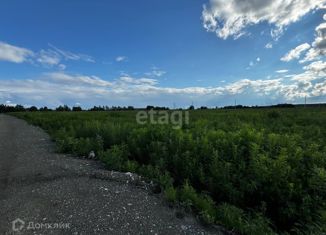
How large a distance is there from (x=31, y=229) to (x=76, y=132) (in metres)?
9.35

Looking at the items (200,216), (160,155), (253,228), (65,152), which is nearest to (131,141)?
(160,155)

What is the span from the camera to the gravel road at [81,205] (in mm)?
4047

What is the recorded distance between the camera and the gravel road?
405 centimetres

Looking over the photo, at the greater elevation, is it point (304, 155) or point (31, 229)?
point (304, 155)

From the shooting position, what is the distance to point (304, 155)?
7008mm

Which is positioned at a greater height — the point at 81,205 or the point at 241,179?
the point at 241,179

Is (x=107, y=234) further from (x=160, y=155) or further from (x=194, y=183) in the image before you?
(x=160, y=155)

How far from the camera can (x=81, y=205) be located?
4.71 meters

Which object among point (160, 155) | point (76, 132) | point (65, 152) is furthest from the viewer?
point (76, 132)

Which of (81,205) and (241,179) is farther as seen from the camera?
(241,179)

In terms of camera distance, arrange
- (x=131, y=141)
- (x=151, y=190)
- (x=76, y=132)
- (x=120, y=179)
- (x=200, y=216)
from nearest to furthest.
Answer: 1. (x=200, y=216)
2. (x=151, y=190)
3. (x=120, y=179)
4. (x=131, y=141)
5. (x=76, y=132)

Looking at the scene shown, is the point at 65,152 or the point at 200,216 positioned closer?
the point at 200,216

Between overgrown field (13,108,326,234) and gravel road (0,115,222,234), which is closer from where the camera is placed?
gravel road (0,115,222,234)

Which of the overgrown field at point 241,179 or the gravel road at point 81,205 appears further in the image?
the overgrown field at point 241,179
